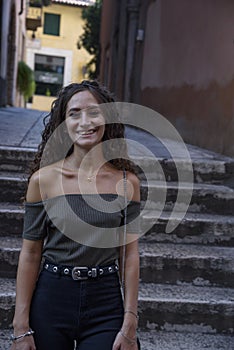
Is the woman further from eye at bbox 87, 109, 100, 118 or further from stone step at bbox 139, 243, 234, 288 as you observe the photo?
stone step at bbox 139, 243, 234, 288

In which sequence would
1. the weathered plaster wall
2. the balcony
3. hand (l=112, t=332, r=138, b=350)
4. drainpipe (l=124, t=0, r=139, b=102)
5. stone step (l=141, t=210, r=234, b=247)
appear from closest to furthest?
hand (l=112, t=332, r=138, b=350)
stone step (l=141, t=210, r=234, b=247)
the weathered plaster wall
drainpipe (l=124, t=0, r=139, b=102)
the balcony

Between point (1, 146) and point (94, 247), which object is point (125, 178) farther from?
point (1, 146)

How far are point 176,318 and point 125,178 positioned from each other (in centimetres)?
127

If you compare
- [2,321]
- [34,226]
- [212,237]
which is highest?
[34,226]

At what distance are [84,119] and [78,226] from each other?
1.21 ft

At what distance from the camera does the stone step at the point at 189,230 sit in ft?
10.2

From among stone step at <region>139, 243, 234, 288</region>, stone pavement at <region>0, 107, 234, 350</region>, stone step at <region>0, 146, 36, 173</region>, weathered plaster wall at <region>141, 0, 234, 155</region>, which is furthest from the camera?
weathered plaster wall at <region>141, 0, 234, 155</region>

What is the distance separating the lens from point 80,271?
1520mm

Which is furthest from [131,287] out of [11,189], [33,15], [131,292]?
[33,15]

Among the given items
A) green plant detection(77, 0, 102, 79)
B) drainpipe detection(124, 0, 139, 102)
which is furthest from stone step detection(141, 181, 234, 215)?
green plant detection(77, 0, 102, 79)

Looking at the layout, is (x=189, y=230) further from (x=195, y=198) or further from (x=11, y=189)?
(x=11, y=189)

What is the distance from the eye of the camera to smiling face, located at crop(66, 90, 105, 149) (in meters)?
1.61

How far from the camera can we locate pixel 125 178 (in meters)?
1.64

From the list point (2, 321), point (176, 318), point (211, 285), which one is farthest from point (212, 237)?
point (2, 321)
